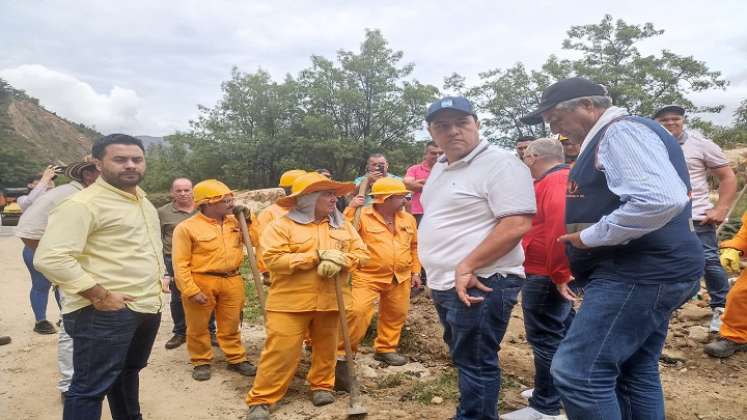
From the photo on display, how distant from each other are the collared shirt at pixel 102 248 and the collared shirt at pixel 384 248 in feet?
7.32

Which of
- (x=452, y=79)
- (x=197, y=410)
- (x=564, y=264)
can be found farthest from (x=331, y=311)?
(x=452, y=79)

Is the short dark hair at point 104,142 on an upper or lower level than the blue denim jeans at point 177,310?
upper

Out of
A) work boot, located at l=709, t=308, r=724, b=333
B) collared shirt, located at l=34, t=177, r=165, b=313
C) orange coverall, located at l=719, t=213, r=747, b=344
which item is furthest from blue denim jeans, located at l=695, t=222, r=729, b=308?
collared shirt, located at l=34, t=177, r=165, b=313

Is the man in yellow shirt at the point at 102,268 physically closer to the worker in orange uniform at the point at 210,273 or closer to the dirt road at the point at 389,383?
the dirt road at the point at 389,383

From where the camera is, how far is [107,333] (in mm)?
2705

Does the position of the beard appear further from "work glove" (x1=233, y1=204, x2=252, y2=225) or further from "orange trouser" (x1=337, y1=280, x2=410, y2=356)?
"orange trouser" (x1=337, y1=280, x2=410, y2=356)

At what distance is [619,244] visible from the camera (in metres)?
2.06

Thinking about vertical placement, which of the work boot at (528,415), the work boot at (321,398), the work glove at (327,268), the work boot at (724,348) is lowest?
the work boot at (321,398)

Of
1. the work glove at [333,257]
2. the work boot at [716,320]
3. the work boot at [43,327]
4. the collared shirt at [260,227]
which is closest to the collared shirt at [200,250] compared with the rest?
the collared shirt at [260,227]

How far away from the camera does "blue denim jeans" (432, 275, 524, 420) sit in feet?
8.54

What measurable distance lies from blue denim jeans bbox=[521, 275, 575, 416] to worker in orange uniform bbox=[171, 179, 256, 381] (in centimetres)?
273

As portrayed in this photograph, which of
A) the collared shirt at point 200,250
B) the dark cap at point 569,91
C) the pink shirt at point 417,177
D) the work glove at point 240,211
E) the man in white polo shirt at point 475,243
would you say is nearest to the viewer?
the dark cap at point 569,91

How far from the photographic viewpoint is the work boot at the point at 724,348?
441cm

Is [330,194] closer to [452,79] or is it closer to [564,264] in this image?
[564,264]
